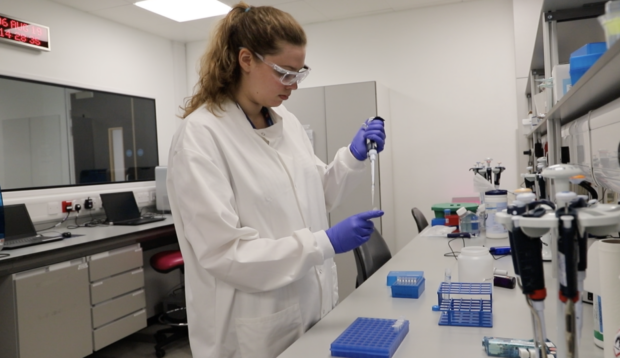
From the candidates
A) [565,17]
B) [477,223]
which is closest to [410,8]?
[477,223]

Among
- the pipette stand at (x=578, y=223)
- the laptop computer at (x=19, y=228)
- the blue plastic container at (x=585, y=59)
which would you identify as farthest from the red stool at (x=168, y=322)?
the pipette stand at (x=578, y=223)

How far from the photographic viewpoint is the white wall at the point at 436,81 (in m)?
3.97

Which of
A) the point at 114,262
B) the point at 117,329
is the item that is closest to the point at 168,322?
the point at 117,329

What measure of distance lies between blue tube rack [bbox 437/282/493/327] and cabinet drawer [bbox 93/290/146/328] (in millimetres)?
2248

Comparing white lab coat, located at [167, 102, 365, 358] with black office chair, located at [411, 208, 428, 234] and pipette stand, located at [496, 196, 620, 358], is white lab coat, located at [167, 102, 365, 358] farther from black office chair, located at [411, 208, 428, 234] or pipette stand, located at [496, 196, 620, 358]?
black office chair, located at [411, 208, 428, 234]

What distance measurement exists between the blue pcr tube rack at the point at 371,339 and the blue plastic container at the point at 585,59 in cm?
81

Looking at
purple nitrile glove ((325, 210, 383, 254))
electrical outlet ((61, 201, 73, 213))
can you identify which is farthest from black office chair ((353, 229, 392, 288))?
electrical outlet ((61, 201, 73, 213))

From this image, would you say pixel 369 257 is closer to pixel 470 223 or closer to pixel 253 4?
pixel 470 223

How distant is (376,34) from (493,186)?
2116 millimetres

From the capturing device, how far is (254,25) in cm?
130

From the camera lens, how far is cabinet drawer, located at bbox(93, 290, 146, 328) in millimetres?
2789

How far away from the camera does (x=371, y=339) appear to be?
109 cm

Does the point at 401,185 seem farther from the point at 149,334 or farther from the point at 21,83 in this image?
the point at 21,83

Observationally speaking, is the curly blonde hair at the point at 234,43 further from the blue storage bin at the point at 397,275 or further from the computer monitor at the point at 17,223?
the computer monitor at the point at 17,223
